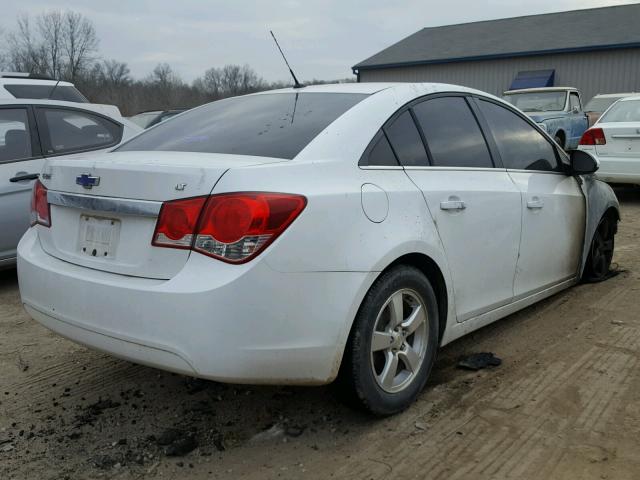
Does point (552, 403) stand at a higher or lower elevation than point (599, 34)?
lower

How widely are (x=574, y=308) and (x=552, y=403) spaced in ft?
5.40

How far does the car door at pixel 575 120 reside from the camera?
13.3 meters

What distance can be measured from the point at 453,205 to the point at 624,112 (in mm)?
7558

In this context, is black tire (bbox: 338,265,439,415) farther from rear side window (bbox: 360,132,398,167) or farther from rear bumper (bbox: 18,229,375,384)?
rear side window (bbox: 360,132,398,167)

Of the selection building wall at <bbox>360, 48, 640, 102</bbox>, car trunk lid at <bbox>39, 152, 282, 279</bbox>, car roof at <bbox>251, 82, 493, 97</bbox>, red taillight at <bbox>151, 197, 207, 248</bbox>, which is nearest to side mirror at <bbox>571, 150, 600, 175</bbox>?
car roof at <bbox>251, 82, 493, 97</bbox>

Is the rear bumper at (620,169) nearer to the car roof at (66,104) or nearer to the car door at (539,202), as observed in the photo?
the car door at (539,202)

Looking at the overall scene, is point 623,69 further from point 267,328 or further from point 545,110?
point 267,328

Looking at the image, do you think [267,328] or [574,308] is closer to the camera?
[267,328]

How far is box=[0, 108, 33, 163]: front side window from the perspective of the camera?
551 cm

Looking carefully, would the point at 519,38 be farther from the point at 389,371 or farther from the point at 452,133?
the point at 389,371

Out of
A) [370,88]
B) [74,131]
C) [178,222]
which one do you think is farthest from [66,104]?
[178,222]

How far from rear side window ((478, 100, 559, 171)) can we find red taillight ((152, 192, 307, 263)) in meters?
1.89

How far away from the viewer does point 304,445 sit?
2785mm

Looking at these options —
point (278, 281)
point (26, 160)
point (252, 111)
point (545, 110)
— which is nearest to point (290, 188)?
point (278, 281)
